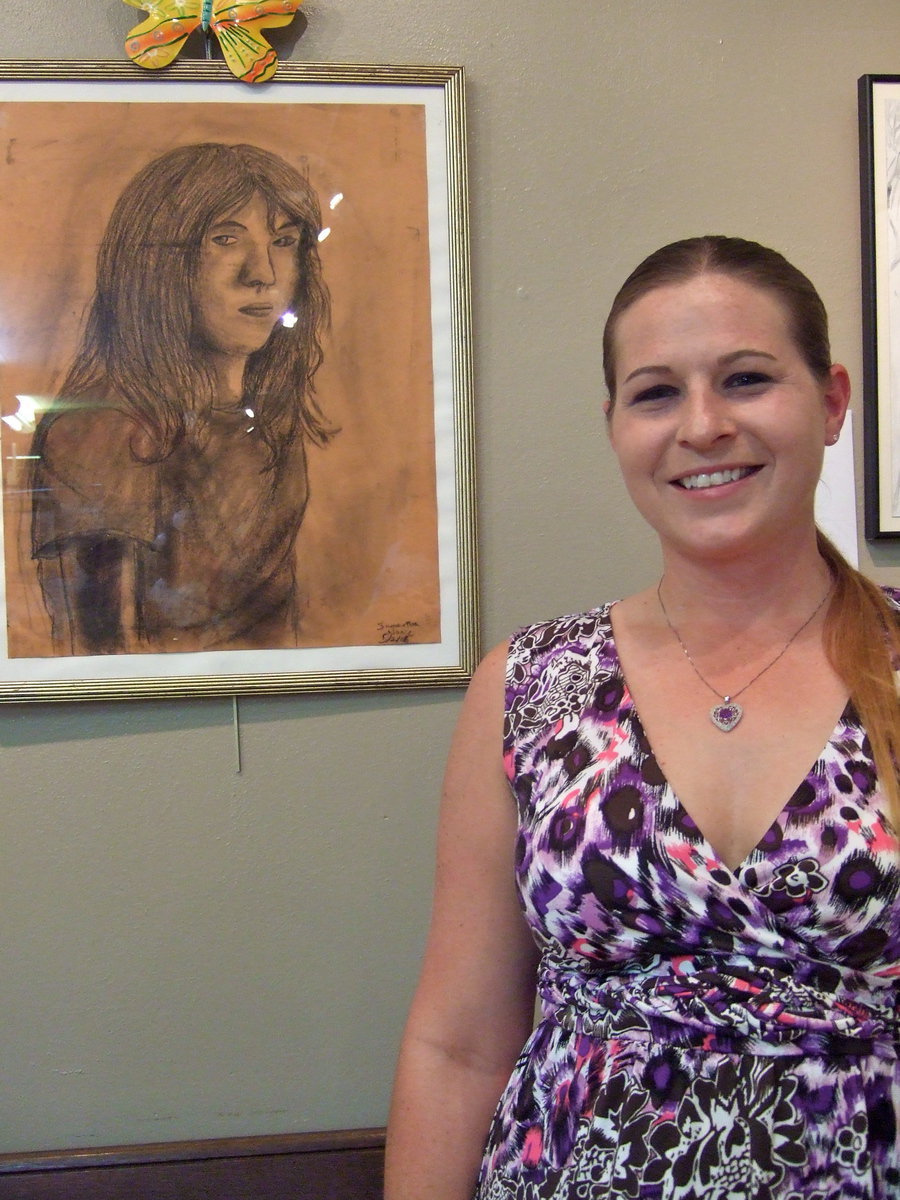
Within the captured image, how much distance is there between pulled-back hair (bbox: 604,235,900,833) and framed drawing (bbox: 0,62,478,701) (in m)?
0.56

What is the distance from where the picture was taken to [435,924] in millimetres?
1113

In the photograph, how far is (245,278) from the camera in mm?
1534

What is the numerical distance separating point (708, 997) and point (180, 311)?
3.86ft

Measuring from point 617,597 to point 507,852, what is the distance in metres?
0.63

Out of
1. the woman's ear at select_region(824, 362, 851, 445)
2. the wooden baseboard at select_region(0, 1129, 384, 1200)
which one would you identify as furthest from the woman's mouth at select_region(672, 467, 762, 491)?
the wooden baseboard at select_region(0, 1129, 384, 1200)

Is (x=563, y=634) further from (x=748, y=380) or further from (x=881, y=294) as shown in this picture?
(x=881, y=294)

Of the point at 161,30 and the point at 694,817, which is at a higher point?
the point at 161,30

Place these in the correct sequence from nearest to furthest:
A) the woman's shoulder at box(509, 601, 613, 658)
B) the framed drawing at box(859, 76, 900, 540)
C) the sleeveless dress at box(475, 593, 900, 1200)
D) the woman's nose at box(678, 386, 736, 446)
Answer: the sleeveless dress at box(475, 593, 900, 1200)
the woman's nose at box(678, 386, 736, 446)
the woman's shoulder at box(509, 601, 613, 658)
the framed drawing at box(859, 76, 900, 540)

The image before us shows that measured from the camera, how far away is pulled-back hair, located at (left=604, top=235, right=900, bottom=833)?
3.15 feet

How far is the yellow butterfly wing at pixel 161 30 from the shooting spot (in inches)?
58.5

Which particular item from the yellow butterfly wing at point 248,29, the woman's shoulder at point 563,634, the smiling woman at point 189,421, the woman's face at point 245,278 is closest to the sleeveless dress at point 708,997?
the woman's shoulder at point 563,634

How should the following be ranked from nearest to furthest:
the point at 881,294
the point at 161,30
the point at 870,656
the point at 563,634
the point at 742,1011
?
1. the point at 742,1011
2. the point at 870,656
3. the point at 563,634
4. the point at 161,30
5. the point at 881,294

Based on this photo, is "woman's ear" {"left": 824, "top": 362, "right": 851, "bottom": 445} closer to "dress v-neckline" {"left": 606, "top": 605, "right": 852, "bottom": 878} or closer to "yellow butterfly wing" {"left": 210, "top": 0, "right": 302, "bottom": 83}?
"dress v-neckline" {"left": 606, "top": 605, "right": 852, "bottom": 878}
